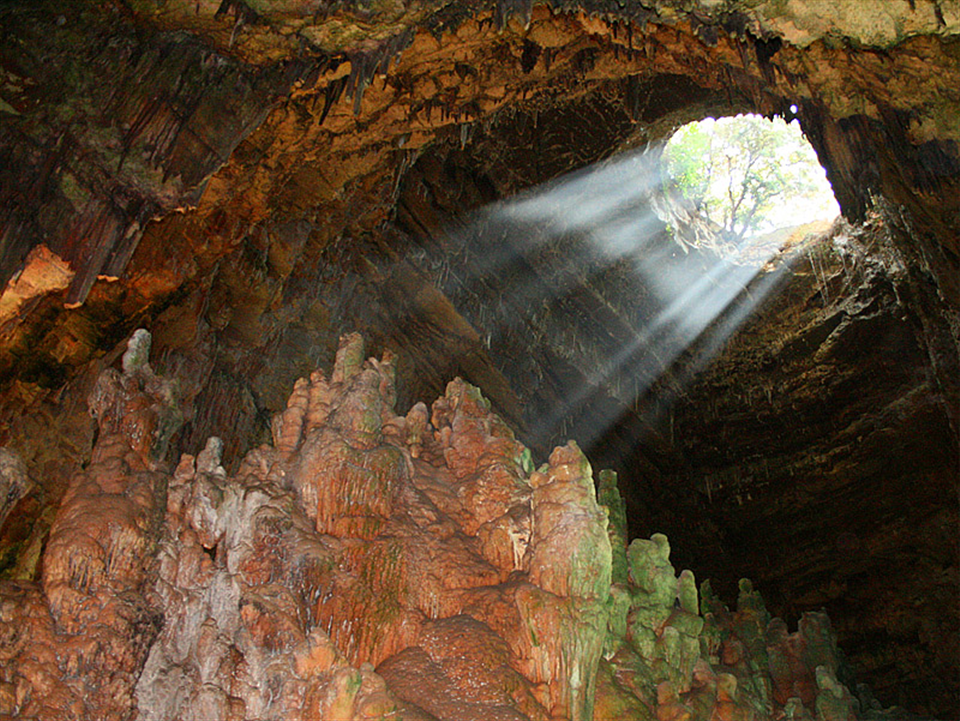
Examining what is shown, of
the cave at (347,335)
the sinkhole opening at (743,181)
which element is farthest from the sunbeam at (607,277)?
the sinkhole opening at (743,181)

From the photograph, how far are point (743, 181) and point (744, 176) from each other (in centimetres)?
11

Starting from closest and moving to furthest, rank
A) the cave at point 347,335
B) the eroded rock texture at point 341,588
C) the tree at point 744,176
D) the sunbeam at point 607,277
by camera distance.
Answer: the eroded rock texture at point 341,588 → the cave at point 347,335 → the sunbeam at point 607,277 → the tree at point 744,176

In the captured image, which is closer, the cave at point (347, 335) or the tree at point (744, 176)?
the cave at point (347, 335)

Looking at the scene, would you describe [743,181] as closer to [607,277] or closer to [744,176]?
[744,176]

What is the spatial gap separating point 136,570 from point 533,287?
27.2 ft

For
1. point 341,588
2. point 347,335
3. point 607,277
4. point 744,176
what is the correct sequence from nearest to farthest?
point 341,588 < point 347,335 < point 607,277 < point 744,176

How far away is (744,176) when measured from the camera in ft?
60.0

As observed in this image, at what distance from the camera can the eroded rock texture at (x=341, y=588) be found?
6.92 m

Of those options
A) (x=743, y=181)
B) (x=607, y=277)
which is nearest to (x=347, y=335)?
(x=607, y=277)

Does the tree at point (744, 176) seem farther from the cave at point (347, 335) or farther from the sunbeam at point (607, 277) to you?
the cave at point (347, 335)

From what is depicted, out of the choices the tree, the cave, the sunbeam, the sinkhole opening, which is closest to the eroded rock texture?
the cave

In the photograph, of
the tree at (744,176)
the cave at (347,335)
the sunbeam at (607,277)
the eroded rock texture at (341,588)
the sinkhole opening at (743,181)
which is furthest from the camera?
the tree at (744,176)

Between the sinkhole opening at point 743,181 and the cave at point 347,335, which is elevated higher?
the cave at point 347,335

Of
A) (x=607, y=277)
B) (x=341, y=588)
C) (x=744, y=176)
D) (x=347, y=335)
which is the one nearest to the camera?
(x=341, y=588)
